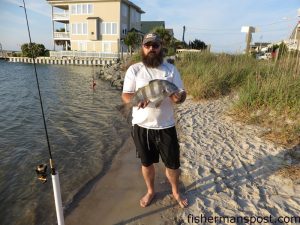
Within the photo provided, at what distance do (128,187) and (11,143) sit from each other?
4422 mm

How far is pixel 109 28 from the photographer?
127ft

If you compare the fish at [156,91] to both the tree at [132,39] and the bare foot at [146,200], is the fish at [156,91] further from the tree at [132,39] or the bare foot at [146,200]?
the tree at [132,39]

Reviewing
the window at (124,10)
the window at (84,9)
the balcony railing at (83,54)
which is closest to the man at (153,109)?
the balcony railing at (83,54)

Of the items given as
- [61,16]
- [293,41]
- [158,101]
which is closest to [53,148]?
[158,101]

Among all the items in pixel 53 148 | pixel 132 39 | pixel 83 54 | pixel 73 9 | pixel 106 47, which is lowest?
pixel 53 148

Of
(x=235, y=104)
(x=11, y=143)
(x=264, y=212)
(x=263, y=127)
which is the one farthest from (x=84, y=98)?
(x=264, y=212)

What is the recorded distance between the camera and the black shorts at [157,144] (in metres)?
3.17

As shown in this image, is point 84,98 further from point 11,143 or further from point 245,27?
point 245,27

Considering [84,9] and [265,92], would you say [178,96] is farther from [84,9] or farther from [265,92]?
[84,9]

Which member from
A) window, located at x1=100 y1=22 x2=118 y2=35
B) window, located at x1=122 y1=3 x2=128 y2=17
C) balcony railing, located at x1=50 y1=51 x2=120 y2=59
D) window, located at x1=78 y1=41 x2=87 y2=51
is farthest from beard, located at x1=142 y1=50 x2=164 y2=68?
window, located at x1=78 y1=41 x2=87 y2=51

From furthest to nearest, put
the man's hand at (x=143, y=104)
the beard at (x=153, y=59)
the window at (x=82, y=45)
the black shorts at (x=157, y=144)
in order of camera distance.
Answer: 1. the window at (x=82, y=45)
2. the black shorts at (x=157, y=144)
3. the beard at (x=153, y=59)
4. the man's hand at (x=143, y=104)

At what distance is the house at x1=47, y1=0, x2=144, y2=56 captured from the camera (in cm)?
3834

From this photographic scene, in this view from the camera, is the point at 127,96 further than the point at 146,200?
No

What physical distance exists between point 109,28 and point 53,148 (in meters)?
35.0
